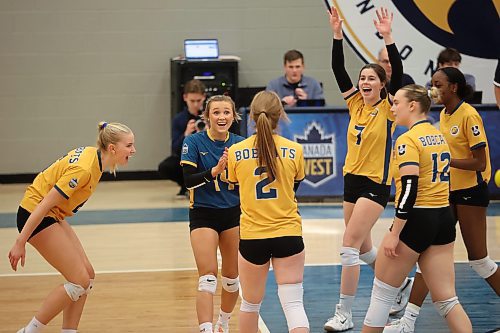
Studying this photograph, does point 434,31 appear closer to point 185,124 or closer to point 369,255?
point 185,124

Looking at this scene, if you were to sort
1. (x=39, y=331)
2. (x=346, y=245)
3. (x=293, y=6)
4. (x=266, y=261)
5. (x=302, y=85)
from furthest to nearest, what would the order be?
(x=293, y=6) < (x=302, y=85) < (x=346, y=245) < (x=39, y=331) < (x=266, y=261)

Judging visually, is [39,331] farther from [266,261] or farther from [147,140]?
[147,140]

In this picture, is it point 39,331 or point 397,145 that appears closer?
point 397,145

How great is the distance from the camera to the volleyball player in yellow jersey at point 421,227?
494 centimetres

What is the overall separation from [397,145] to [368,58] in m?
8.89

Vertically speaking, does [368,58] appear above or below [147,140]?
above

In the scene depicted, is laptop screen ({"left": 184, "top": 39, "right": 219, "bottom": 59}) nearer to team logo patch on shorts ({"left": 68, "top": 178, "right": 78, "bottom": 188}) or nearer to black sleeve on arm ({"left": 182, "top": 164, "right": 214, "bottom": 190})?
black sleeve on arm ({"left": 182, "top": 164, "right": 214, "bottom": 190})

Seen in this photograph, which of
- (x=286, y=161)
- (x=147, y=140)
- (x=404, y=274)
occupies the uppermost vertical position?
(x=286, y=161)

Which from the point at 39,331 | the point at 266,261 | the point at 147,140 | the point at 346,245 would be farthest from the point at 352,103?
the point at 147,140

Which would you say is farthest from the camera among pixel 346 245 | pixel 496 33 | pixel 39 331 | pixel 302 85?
pixel 496 33

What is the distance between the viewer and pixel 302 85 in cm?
1167

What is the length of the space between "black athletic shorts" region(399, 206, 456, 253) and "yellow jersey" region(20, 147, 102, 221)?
186 centimetres

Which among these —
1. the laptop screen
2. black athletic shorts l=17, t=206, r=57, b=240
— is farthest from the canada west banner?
black athletic shorts l=17, t=206, r=57, b=240

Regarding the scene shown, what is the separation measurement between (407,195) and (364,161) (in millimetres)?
1347
